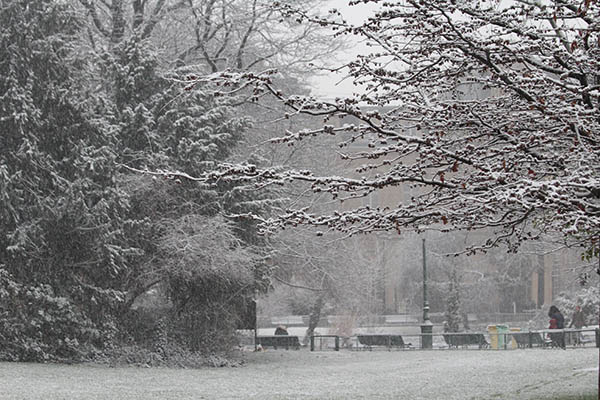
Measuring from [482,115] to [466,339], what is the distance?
77.6 ft

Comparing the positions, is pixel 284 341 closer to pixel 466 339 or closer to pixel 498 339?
pixel 466 339

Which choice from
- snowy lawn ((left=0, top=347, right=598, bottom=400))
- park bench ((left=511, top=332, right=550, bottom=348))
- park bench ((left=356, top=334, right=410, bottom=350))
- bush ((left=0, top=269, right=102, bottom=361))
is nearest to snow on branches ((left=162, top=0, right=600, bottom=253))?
snowy lawn ((left=0, top=347, right=598, bottom=400))

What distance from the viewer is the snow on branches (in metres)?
7.80

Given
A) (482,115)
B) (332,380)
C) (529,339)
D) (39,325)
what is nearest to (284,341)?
(529,339)

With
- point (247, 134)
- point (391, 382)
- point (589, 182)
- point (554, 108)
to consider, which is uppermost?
point (247, 134)

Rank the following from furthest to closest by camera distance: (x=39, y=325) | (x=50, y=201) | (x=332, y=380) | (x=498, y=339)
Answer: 1. (x=498, y=339)
2. (x=50, y=201)
3. (x=39, y=325)
4. (x=332, y=380)

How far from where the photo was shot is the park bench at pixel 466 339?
30.8 metres

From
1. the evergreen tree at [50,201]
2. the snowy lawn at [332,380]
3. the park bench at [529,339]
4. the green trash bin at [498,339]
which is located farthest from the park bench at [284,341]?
the evergreen tree at [50,201]

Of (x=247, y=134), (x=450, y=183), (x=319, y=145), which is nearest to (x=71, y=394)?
(x=450, y=183)

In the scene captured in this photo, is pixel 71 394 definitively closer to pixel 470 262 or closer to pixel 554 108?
pixel 554 108

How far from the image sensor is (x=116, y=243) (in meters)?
21.5

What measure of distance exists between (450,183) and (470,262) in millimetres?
44323

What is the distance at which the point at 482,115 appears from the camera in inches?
337

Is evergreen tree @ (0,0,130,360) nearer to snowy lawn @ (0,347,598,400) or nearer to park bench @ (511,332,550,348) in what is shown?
snowy lawn @ (0,347,598,400)
